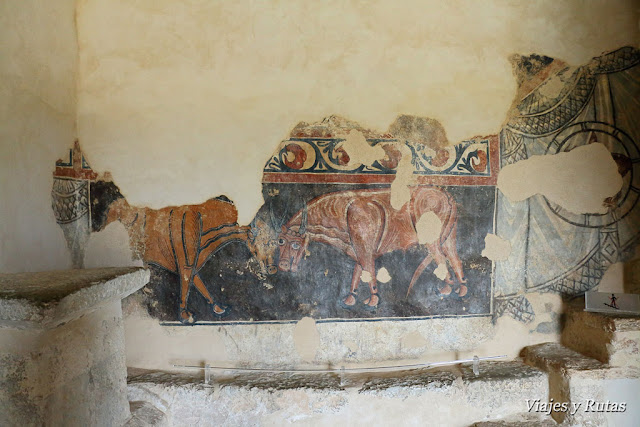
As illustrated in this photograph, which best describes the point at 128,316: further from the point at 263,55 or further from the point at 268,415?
the point at 263,55

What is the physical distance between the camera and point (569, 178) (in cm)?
264

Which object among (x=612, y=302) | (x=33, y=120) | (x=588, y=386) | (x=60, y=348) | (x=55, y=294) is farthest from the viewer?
(x=612, y=302)

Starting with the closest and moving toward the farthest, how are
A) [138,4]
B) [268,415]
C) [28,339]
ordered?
[28,339], [268,415], [138,4]

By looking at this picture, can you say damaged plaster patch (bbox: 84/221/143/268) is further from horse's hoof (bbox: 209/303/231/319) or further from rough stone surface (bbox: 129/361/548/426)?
rough stone surface (bbox: 129/361/548/426)

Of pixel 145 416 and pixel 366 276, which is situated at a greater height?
pixel 366 276


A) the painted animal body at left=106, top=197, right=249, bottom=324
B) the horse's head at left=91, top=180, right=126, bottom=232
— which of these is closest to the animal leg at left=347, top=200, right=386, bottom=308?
the painted animal body at left=106, top=197, right=249, bottom=324

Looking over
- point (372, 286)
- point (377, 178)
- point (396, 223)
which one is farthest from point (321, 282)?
point (377, 178)

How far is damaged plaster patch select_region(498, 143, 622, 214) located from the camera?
2635mm

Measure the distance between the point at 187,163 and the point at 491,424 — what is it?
2.21m

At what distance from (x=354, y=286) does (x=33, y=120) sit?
189 cm

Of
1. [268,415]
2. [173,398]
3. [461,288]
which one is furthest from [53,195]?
[461,288]

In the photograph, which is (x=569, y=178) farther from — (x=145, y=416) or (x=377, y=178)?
(x=145, y=416)

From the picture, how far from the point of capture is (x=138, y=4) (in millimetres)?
2535

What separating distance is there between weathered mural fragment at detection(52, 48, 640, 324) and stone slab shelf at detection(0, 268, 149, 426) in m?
0.71
